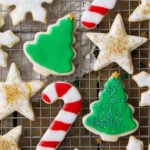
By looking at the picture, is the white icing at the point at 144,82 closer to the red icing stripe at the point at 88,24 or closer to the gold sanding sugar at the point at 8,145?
the red icing stripe at the point at 88,24

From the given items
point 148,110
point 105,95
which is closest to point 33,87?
point 105,95

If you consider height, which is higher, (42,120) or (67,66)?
(67,66)

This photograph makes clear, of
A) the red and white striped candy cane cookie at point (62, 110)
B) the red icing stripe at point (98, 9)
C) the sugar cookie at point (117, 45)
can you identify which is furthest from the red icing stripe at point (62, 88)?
the red icing stripe at point (98, 9)

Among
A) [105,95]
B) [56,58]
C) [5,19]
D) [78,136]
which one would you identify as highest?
[5,19]

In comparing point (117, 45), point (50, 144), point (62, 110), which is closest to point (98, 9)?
point (117, 45)

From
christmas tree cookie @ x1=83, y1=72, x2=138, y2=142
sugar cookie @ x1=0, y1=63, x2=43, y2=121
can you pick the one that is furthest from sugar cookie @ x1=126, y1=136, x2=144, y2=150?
sugar cookie @ x1=0, y1=63, x2=43, y2=121

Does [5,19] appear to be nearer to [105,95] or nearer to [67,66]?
[67,66]
